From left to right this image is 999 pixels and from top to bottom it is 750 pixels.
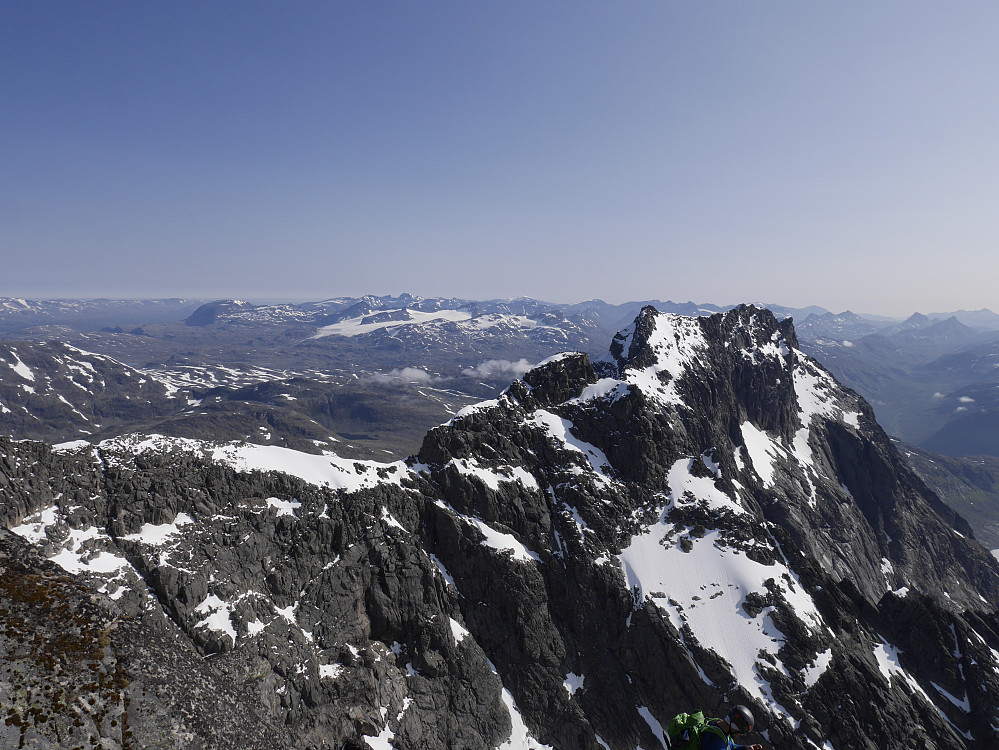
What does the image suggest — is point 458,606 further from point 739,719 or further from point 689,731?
point 739,719

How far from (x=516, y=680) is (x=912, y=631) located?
8933cm

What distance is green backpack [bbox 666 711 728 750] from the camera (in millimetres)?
14125

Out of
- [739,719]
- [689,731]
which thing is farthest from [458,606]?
[739,719]

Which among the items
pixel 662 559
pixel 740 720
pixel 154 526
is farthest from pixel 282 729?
pixel 662 559

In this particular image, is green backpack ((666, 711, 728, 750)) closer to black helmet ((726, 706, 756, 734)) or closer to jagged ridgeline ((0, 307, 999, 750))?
black helmet ((726, 706, 756, 734))

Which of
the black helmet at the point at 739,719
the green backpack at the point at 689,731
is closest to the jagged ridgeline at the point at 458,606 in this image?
the green backpack at the point at 689,731

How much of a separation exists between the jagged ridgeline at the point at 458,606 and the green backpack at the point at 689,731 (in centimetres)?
4644

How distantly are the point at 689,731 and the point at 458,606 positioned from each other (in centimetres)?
8032

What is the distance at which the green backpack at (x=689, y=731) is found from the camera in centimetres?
1412

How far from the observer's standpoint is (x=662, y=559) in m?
104

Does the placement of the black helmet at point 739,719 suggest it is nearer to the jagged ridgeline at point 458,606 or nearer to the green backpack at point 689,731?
the green backpack at point 689,731

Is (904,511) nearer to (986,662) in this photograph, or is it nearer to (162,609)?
(986,662)

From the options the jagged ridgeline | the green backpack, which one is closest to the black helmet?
the green backpack

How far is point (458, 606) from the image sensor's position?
8694 cm
